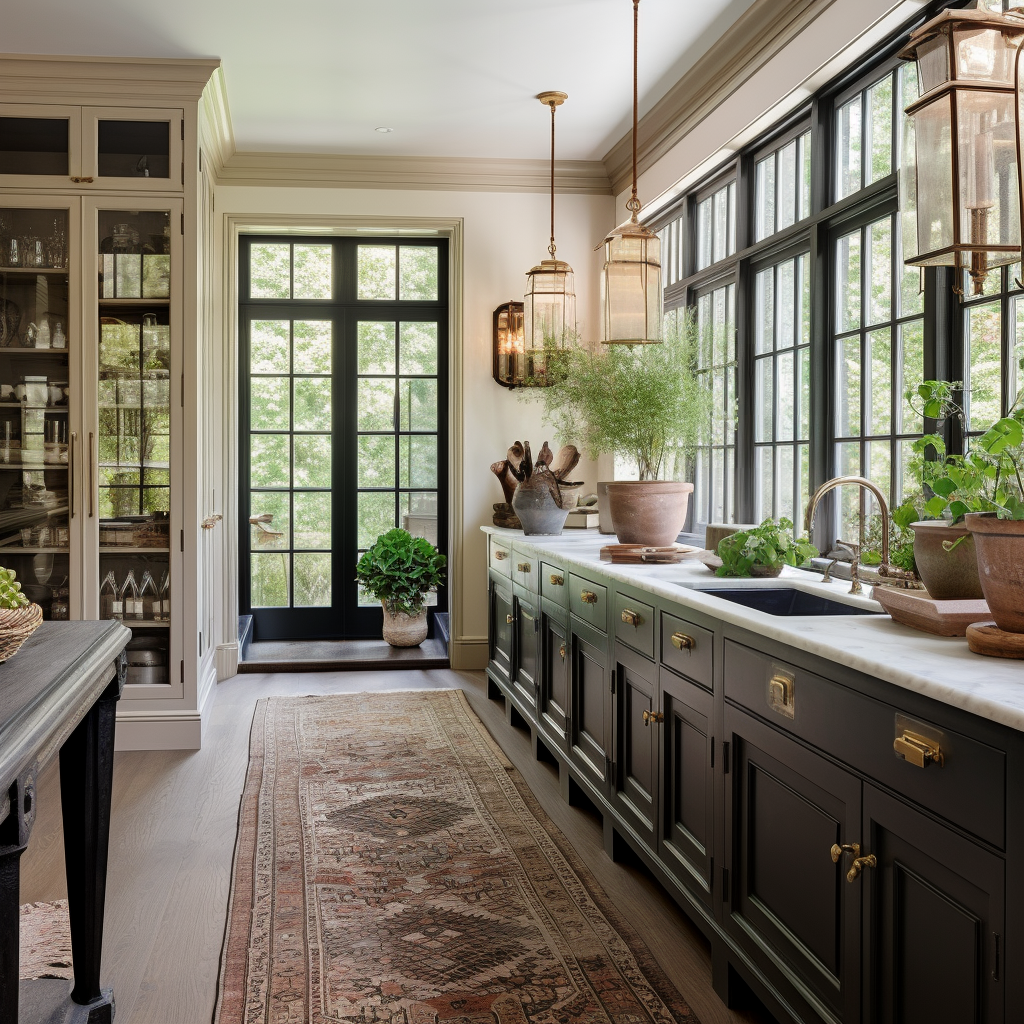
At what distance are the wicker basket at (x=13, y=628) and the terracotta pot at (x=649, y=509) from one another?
235 cm

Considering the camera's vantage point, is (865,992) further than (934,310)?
No

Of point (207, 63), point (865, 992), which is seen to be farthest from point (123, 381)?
point (865, 992)

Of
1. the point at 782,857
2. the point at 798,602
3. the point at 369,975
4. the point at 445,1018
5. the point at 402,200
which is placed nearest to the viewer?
the point at 782,857

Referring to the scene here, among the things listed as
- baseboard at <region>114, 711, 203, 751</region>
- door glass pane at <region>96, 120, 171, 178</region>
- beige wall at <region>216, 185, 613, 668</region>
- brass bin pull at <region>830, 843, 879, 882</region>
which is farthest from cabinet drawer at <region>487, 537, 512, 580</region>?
brass bin pull at <region>830, 843, 879, 882</region>

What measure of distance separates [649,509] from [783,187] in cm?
136

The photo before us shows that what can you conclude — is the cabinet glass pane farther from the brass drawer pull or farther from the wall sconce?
the brass drawer pull

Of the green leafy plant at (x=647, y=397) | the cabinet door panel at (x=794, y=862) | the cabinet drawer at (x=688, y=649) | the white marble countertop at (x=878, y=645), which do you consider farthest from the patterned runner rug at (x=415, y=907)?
the green leafy plant at (x=647, y=397)

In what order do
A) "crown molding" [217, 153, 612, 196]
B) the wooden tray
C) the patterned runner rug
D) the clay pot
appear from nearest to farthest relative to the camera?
the wooden tray < the patterned runner rug < "crown molding" [217, 153, 612, 196] < the clay pot

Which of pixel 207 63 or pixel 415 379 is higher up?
pixel 207 63

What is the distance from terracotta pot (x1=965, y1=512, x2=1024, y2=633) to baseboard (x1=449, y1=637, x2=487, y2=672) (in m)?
4.25

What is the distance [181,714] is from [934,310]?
3317mm

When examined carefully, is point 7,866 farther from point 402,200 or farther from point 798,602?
point 402,200

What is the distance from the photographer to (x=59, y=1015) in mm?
1871

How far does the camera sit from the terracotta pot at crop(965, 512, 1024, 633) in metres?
1.49
